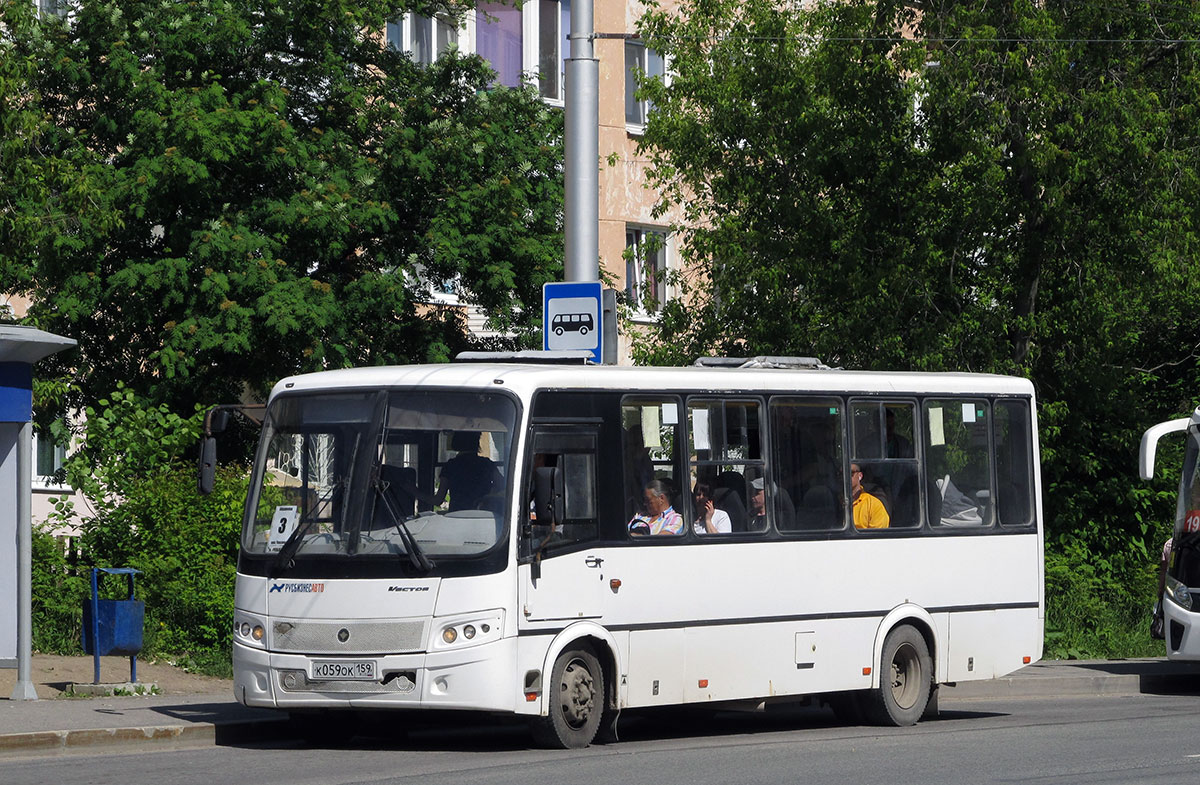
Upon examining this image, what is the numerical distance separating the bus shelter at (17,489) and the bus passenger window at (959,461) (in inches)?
A: 280

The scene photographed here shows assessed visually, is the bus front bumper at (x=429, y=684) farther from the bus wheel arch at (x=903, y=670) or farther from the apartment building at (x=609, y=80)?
the apartment building at (x=609, y=80)

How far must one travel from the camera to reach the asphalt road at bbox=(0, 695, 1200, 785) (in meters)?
11.6

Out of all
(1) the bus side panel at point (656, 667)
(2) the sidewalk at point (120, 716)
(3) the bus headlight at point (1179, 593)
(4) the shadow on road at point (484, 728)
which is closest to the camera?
(2) the sidewalk at point (120, 716)

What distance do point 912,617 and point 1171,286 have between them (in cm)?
825

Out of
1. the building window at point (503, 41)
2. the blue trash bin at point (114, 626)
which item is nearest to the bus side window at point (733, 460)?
the blue trash bin at point (114, 626)

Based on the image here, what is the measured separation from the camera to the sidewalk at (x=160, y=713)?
13.2m

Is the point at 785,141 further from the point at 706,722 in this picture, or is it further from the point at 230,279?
the point at 706,722

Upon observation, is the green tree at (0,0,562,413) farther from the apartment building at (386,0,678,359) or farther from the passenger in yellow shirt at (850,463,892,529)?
the passenger in yellow shirt at (850,463,892,529)

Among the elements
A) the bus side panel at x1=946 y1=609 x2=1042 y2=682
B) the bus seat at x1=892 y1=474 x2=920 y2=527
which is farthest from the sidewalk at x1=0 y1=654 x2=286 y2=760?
the bus side panel at x1=946 y1=609 x2=1042 y2=682

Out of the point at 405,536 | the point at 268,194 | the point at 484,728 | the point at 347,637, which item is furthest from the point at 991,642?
the point at 268,194

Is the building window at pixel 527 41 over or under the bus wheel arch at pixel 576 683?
over

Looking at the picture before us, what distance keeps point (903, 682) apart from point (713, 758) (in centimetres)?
345

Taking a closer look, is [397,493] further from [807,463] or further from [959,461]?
[959,461]

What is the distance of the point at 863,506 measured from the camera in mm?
15578
